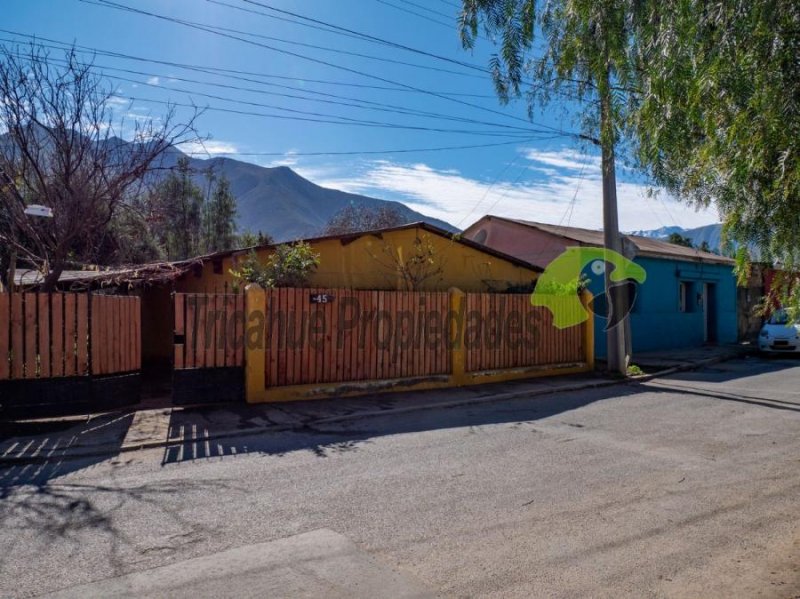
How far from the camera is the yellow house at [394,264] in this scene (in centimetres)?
1219

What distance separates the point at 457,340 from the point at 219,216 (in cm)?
3325

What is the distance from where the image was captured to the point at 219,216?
135 feet

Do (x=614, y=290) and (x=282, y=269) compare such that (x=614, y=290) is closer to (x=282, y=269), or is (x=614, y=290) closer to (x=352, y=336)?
(x=352, y=336)

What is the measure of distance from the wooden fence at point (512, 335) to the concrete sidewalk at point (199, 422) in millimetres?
822

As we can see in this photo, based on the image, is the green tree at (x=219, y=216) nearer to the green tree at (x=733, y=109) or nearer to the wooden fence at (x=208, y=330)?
the wooden fence at (x=208, y=330)

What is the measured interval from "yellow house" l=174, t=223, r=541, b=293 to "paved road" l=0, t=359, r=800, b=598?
5.19 metres

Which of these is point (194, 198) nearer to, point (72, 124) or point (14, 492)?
point (72, 124)

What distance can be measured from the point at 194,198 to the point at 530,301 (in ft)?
A: 105

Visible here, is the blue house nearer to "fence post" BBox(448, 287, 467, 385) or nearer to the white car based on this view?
the white car

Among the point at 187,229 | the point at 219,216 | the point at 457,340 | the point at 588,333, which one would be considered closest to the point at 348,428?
the point at 457,340

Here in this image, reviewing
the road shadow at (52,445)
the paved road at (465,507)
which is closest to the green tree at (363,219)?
the road shadow at (52,445)

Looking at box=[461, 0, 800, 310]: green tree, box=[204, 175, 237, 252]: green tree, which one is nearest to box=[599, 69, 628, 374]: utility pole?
box=[461, 0, 800, 310]: green tree

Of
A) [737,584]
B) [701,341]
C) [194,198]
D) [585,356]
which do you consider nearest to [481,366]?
[585,356]

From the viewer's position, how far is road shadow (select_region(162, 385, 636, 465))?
263 inches
